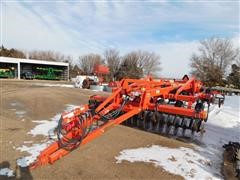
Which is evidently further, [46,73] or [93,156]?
[46,73]

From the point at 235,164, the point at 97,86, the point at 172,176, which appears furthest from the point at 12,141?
the point at 97,86

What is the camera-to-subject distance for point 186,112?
17.3 ft

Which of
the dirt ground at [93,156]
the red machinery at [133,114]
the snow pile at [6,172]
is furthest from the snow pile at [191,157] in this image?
the snow pile at [6,172]

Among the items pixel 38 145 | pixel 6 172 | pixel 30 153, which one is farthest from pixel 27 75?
pixel 6 172

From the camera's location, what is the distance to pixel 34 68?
41312mm

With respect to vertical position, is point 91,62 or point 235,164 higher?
point 91,62

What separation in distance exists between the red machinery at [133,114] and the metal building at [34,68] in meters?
34.0

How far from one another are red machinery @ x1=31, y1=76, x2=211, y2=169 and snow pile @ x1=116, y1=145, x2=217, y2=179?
0.67 meters

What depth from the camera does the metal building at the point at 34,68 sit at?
121 feet

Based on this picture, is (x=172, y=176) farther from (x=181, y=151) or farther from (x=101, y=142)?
(x=101, y=142)

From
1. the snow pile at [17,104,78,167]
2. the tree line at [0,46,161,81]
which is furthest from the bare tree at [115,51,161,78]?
the snow pile at [17,104,78,167]

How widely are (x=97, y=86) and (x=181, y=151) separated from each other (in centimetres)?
1704

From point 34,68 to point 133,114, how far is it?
39212 millimetres

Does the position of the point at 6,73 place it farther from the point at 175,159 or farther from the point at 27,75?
the point at 175,159
